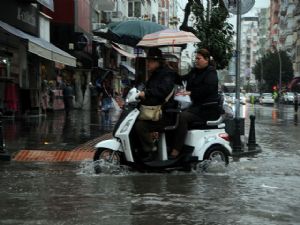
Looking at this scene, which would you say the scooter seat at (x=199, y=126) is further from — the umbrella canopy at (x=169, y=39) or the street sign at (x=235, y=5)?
the street sign at (x=235, y=5)

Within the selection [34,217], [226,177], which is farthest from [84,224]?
[226,177]

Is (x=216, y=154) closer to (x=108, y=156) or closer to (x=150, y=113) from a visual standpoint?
(x=150, y=113)

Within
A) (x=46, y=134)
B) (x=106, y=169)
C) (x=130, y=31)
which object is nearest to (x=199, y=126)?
(x=106, y=169)

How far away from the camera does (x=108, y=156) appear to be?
30.8 ft

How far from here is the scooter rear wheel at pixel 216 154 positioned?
9656mm

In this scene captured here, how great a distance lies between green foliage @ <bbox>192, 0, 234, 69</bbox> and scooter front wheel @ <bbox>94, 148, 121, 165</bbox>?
11107 mm

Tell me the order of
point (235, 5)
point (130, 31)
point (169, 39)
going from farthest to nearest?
1. point (130, 31)
2. point (235, 5)
3. point (169, 39)

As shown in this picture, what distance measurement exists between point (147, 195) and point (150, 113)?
194 cm

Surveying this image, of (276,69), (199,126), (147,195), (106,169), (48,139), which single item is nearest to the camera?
(147,195)

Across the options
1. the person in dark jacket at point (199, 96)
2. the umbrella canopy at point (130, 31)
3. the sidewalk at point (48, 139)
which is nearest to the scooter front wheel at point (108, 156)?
the person in dark jacket at point (199, 96)

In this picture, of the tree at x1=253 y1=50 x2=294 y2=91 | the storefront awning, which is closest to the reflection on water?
the storefront awning

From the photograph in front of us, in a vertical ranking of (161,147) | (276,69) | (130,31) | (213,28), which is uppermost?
(276,69)

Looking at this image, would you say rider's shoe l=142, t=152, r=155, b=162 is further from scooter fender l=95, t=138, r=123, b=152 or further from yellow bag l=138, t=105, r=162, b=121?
yellow bag l=138, t=105, r=162, b=121

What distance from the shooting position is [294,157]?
12.5 meters
